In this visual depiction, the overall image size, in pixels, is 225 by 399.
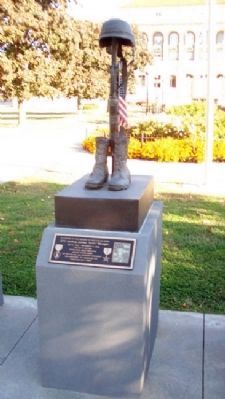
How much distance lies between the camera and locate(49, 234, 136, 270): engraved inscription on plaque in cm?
288

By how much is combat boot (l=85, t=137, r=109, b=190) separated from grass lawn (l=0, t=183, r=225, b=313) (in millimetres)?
1704

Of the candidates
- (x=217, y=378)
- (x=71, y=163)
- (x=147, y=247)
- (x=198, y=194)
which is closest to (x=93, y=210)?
(x=147, y=247)

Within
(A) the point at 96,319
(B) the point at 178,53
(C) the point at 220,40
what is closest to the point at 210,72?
(A) the point at 96,319

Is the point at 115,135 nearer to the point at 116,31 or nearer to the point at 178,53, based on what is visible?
the point at 116,31

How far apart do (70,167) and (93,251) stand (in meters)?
10.4

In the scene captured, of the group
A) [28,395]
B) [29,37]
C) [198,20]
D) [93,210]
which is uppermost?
[198,20]

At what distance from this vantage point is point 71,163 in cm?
1403

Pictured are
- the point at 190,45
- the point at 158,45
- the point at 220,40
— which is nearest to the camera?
the point at 220,40

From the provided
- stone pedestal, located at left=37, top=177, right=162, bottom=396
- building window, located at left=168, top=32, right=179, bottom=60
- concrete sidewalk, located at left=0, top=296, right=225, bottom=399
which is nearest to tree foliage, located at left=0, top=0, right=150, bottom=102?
concrete sidewalk, located at left=0, top=296, right=225, bottom=399

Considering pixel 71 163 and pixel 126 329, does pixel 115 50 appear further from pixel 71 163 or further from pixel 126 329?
pixel 71 163

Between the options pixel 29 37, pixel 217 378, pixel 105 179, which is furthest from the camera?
pixel 29 37

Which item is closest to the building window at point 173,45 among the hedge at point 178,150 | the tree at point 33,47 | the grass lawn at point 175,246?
the tree at point 33,47

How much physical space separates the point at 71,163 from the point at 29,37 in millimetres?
5026

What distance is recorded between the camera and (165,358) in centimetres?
346
